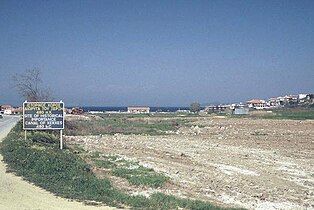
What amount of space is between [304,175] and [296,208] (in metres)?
8.15

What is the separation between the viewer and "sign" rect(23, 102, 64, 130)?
27078mm

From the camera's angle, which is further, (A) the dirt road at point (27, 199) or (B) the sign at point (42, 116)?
(B) the sign at point (42, 116)

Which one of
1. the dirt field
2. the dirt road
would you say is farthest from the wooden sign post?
the dirt road

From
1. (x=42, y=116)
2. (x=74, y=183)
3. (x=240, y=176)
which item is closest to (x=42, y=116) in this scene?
(x=42, y=116)

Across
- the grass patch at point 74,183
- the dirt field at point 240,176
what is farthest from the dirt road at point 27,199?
the dirt field at point 240,176

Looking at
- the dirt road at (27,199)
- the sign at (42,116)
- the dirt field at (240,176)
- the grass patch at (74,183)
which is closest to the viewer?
the dirt road at (27,199)

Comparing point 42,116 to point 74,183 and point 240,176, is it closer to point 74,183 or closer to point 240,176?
point 74,183

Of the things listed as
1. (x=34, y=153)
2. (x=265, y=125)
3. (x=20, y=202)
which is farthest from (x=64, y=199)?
(x=265, y=125)

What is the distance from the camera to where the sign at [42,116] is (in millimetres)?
27078

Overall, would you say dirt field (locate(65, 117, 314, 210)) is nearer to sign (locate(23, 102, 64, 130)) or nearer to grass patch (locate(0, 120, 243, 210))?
grass patch (locate(0, 120, 243, 210))

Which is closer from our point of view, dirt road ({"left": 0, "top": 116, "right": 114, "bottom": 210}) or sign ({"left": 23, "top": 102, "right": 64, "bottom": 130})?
dirt road ({"left": 0, "top": 116, "right": 114, "bottom": 210})

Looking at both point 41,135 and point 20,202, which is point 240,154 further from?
point 20,202

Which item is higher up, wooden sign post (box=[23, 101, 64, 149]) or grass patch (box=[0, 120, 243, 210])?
wooden sign post (box=[23, 101, 64, 149])

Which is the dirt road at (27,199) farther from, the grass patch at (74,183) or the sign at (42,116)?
the sign at (42,116)
